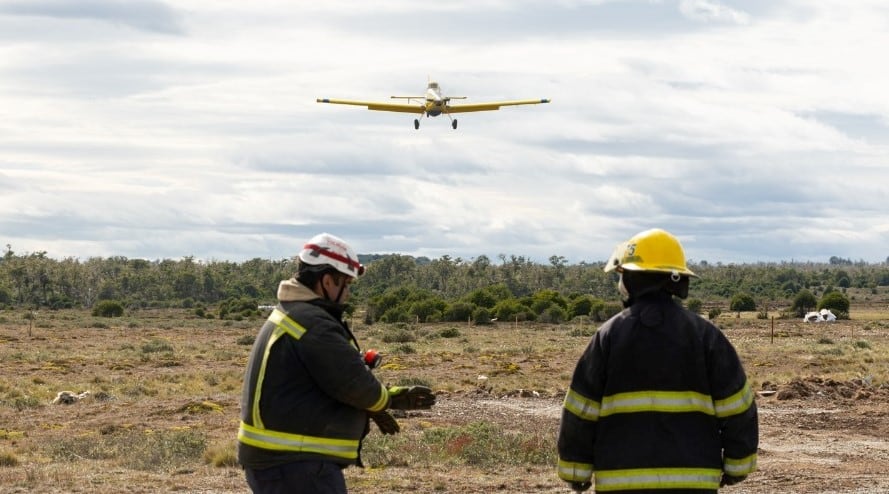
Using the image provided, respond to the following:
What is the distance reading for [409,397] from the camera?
5605mm

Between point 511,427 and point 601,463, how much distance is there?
508 inches

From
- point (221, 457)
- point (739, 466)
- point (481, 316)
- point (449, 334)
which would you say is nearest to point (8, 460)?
point (221, 457)

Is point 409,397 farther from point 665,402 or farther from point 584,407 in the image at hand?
point 665,402

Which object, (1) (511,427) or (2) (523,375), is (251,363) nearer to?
(1) (511,427)

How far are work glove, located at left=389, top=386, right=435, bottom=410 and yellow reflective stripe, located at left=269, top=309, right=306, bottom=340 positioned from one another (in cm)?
63

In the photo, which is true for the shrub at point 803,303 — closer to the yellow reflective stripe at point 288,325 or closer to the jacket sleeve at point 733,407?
the jacket sleeve at point 733,407

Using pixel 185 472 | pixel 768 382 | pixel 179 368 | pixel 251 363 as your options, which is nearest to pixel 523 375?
pixel 768 382

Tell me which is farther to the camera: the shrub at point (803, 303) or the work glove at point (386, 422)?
the shrub at point (803, 303)

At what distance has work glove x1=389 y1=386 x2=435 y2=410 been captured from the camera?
18.2 feet

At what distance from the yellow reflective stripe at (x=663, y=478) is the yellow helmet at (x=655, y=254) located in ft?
2.73

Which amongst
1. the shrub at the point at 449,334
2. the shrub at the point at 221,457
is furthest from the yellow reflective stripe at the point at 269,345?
the shrub at the point at 449,334

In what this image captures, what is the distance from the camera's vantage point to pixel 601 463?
193 inches

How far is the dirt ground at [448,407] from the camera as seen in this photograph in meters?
12.3

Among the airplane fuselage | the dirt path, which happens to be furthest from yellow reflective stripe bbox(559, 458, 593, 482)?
the airplane fuselage
